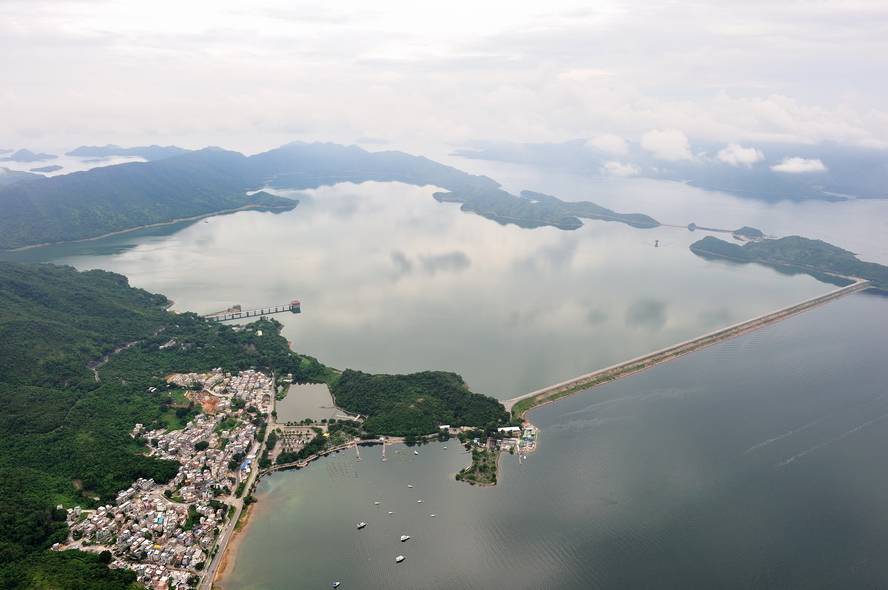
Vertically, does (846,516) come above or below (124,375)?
below

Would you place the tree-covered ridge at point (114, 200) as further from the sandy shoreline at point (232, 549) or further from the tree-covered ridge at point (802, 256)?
the tree-covered ridge at point (802, 256)

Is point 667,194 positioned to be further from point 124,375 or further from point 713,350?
point 124,375

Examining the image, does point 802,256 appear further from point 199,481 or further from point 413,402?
point 199,481

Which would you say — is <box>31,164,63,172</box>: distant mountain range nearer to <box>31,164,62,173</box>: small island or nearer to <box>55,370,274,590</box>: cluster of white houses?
<box>31,164,62,173</box>: small island

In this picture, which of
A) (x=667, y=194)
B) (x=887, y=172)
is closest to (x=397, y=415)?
(x=667, y=194)

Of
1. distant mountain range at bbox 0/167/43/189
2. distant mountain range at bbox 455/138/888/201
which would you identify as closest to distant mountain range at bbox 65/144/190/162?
distant mountain range at bbox 0/167/43/189

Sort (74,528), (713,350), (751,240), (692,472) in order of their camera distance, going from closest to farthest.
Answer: (74,528), (692,472), (713,350), (751,240)
